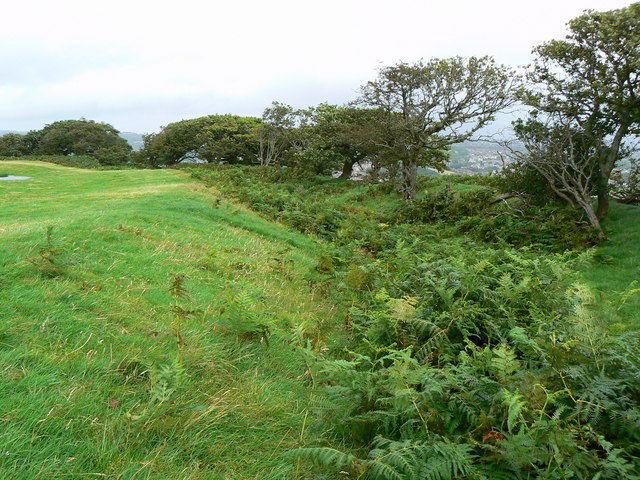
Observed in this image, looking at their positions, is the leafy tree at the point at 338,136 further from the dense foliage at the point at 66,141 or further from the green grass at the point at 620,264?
the dense foliage at the point at 66,141

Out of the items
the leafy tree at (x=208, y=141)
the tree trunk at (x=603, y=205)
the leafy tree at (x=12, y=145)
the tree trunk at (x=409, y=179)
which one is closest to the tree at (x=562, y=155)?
the tree trunk at (x=603, y=205)

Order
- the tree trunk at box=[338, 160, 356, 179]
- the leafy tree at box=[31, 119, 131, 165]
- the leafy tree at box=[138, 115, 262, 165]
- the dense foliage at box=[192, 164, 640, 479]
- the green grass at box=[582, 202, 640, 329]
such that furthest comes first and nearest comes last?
the leafy tree at box=[31, 119, 131, 165] → the leafy tree at box=[138, 115, 262, 165] → the tree trunk at box=[338, 160, 356, 179] → the green grass at box=[582, 202, 640, 329] → the dense foliage at box=[192, 164, 640, 479]

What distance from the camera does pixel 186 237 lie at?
8.74m

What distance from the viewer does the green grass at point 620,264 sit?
22.1 ft

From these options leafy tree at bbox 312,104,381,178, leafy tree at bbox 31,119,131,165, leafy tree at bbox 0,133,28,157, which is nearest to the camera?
leafy tree at bbox 312,104,381,178

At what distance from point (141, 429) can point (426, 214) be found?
1518 cm

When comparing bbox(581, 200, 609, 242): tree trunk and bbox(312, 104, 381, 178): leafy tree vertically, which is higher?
bbox(312, 104, 381, 178): leafy tree

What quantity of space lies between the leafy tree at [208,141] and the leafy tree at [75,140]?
7038 millimetres

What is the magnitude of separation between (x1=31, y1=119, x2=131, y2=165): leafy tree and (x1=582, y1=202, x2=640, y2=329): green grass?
57618 mm

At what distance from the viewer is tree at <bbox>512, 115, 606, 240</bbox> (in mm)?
12156

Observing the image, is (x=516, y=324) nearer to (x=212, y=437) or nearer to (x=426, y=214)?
(x=212, y=437)

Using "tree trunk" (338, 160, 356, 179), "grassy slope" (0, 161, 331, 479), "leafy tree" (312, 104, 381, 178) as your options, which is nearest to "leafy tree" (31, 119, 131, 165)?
"leafy tree" (312, 104, 381, 178)

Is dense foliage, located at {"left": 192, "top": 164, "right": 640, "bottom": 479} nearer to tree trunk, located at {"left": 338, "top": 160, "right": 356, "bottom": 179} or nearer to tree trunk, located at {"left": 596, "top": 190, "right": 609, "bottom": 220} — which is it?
tree trunk, located at {"left": 596, "top": 190, "right": 609, "bottom": 220}

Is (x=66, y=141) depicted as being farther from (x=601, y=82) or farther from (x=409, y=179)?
(x=601, y=82)
